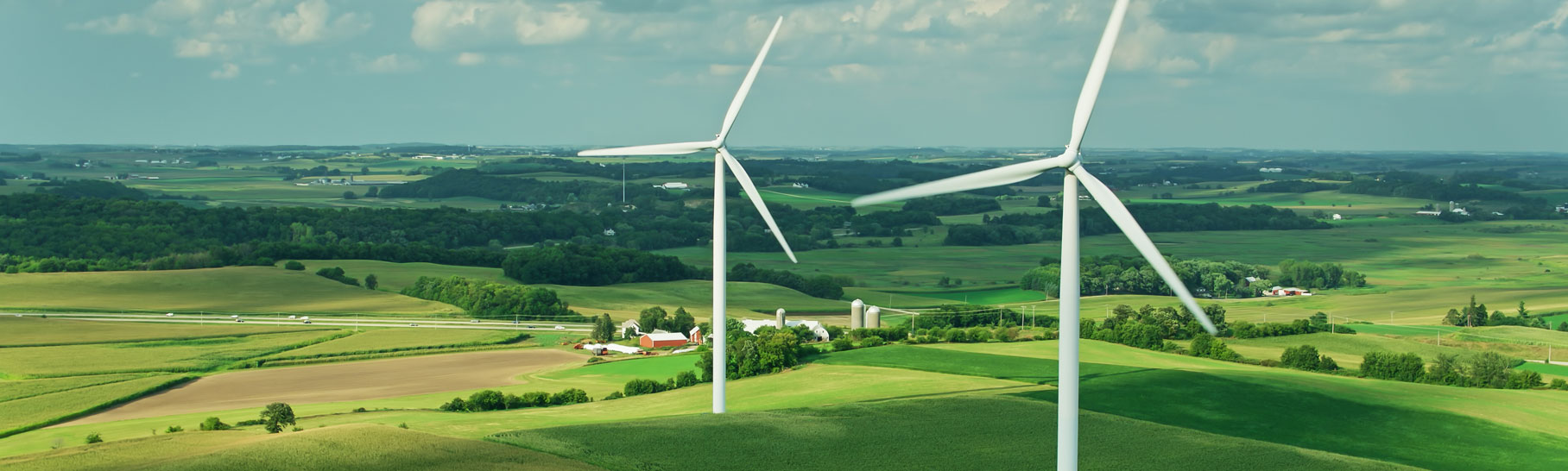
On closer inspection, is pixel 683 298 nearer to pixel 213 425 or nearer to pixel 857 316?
pixel 857 316

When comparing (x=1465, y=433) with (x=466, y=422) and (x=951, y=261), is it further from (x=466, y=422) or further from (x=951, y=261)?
(x=951, y=261)

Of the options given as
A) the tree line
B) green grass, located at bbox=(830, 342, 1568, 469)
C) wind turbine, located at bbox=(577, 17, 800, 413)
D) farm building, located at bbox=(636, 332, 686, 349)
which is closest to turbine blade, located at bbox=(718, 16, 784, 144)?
wind turbine, located at bbox=(577, 17, 800, 413)

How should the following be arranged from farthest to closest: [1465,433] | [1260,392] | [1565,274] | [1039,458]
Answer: [1565,274], [1260,392], [1465,433], [1039,458]

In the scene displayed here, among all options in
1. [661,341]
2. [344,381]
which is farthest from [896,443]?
[661,341]

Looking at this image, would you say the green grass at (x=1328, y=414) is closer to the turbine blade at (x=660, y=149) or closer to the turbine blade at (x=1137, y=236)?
the turbine blade at (x=660, y=149)

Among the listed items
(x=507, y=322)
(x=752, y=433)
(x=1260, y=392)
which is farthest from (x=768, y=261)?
(x=752, y=433)

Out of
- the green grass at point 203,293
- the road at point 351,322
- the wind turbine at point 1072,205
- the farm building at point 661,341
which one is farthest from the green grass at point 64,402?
the wind turbine at point 1072,205
